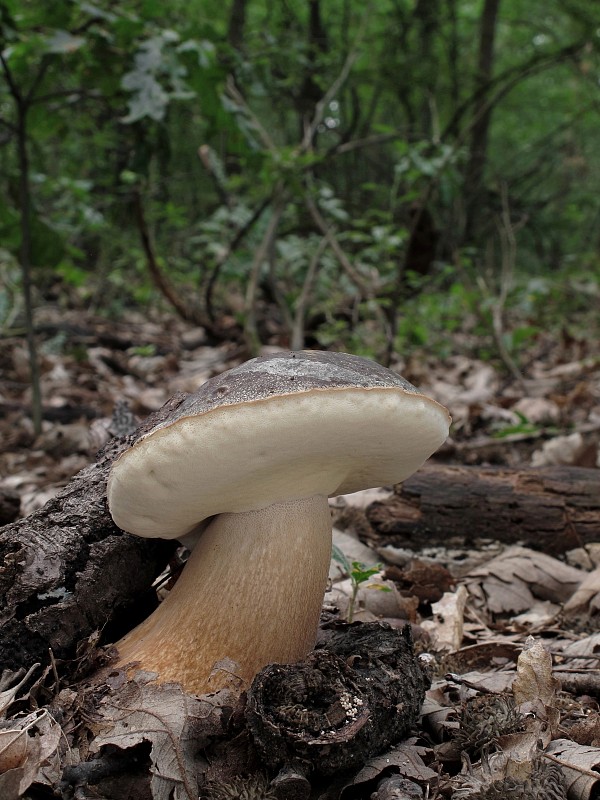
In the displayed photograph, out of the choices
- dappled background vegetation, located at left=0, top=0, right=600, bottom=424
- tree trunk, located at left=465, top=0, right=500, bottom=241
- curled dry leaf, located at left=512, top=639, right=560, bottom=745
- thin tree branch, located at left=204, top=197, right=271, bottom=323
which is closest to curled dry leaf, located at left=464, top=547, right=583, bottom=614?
curled dry leaf, located at left=512, top=639, right=560, bottom=745

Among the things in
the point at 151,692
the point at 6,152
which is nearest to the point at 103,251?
the point at 6,152

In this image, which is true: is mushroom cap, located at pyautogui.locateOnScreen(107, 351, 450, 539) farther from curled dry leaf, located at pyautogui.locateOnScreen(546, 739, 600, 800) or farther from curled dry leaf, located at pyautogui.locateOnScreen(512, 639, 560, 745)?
curled dry leaf, located at pyautogui.locateOnScreen(546, 739, 600, 800)

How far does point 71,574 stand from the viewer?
203 cm

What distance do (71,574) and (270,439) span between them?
0.95 meters

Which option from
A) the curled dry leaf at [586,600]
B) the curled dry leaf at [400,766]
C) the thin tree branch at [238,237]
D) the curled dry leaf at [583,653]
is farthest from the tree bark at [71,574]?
the thin tree branch at [238,237]

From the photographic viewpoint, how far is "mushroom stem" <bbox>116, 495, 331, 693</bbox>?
73.2 inches

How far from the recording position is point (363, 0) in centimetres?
1091

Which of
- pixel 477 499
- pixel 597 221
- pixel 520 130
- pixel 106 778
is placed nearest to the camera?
pixel 106 778

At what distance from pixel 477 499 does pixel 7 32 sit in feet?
12.7

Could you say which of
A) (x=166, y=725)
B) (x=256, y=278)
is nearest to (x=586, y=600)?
(x=166, y=725)

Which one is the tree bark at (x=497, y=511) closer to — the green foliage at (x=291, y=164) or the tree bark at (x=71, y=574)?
the tree bark at (x=71, y=574)

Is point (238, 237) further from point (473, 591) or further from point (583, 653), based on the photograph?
point (583, 653)

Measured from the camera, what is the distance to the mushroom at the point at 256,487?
1493mm

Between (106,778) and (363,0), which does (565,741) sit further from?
(363,0)
